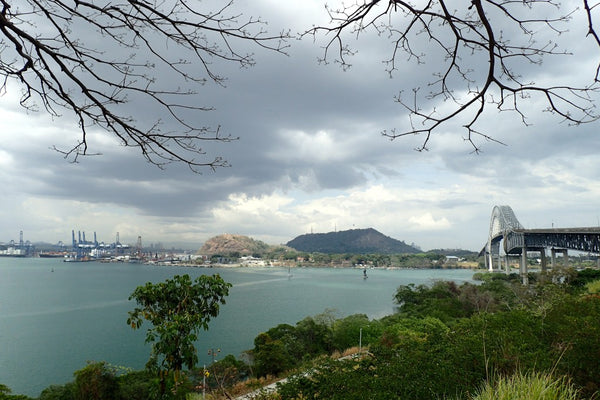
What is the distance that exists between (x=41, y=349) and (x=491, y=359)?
26534mm

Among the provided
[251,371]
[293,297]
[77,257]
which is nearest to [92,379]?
[251,371]

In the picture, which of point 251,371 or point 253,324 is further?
point 253,324

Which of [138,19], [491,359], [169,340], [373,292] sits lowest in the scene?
[373,292]

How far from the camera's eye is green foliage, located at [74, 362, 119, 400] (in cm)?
1034

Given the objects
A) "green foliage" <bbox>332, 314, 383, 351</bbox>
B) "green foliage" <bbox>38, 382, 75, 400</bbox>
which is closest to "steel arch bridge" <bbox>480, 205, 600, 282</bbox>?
"green foliage" <bbox>332, 314, 383, 351</bbox>

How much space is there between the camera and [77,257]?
124 m

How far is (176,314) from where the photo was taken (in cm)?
656

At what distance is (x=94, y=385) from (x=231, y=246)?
5699 inches

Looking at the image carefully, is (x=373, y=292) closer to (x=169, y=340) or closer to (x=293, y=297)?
(x=293, y=297)

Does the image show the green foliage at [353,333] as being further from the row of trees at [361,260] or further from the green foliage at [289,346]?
the row of trees at [361,260]

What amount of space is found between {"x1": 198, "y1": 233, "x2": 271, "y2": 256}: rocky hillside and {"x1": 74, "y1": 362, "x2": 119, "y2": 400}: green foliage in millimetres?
133896

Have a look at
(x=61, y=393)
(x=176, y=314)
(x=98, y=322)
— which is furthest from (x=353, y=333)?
(x=98, y=322)

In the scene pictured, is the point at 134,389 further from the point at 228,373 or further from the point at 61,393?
the point at 228,373

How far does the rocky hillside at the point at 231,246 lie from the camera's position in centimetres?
14838
